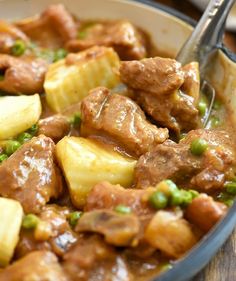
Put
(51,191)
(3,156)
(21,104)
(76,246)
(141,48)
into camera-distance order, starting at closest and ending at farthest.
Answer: (76,246) → (51,191) → (3,156) → (21,104) → (141,48)

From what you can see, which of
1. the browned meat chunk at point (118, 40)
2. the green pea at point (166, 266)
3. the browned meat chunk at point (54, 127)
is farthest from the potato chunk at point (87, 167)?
the browned meat chunk at point (118, 40)

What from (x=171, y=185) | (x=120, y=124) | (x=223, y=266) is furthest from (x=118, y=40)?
(x=223, y=266)

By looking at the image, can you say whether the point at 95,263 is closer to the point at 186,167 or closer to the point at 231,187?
the point at 186,167

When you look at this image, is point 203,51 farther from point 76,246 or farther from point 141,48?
point 76,246

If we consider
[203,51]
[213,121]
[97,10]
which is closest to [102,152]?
[213,121]

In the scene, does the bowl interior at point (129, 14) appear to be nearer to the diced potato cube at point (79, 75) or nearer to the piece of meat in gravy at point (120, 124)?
the diced potato cube at point (79, 75)

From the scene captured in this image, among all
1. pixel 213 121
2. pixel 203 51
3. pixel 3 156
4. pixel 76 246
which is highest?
pixel 203 51
